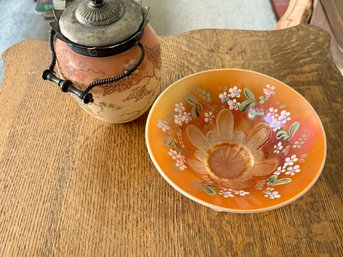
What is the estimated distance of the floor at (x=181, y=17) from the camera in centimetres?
155

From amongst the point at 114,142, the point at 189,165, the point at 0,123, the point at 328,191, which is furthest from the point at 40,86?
→ the point at 328,191

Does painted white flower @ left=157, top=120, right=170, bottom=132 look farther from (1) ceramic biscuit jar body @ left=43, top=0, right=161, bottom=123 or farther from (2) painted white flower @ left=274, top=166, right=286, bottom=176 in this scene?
(2) painted white flower @ left=274, top=166, right=286, bottom=176

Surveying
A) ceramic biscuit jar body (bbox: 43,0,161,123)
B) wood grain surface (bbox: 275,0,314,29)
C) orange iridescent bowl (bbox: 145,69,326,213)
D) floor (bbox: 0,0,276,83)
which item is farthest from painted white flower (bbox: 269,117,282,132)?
floor (bbox: 0,0,276,83)

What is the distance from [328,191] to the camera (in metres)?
0.59

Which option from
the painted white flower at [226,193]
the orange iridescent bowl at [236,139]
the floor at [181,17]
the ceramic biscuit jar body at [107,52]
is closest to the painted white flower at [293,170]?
the orange iridescent bowl at [236,139]

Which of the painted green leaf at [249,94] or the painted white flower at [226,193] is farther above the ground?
the painted green leaf at [249,94]

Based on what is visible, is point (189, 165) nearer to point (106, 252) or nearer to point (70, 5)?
point (106, 252)

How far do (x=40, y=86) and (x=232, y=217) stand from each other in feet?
1.50

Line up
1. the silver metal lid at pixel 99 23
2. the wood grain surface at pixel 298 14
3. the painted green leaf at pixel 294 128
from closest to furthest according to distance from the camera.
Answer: the silver metal lid at pixel 99 23 → the painted green leaf at pixel 294 128 → the wood grain surface at pixel 298 14

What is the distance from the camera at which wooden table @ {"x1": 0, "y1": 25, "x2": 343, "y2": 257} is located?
0.55 meters

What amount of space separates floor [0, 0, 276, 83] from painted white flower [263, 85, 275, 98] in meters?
0.97

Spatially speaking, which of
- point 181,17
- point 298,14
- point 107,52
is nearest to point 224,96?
point 107,52

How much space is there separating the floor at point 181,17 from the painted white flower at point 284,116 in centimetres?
100

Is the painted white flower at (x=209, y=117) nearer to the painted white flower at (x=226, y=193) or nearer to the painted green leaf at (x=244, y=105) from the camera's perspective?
the painted green leaf at (x=244, y=105)
